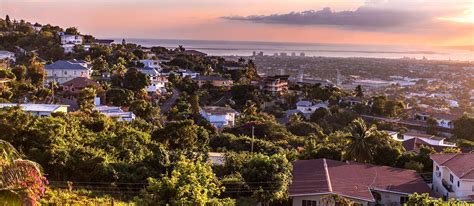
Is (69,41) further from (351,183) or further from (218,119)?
(351,183)

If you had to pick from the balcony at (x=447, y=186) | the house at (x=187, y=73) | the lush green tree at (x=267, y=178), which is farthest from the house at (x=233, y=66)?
the lush green tree at (x=267, y=178)

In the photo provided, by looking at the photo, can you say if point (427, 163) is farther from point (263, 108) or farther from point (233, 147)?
point (263, 108)

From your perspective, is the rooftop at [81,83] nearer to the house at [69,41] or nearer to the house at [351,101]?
the house at [69,41]

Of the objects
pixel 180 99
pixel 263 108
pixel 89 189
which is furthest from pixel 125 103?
pixel 89 189

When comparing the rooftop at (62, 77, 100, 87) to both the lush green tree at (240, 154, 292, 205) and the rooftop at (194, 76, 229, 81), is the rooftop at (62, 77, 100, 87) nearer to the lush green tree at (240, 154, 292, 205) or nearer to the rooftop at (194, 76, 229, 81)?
the rooftop at (194, 76, 229, 81)

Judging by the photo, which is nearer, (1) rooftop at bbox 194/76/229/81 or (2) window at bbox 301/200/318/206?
(2) window at bbox 301/200/318/206

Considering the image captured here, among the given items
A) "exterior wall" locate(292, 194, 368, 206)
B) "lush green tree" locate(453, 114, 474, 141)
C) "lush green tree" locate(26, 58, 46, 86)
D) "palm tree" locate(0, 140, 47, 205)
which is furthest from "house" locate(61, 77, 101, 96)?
"lush green tree" locate(453, 114, 474, 141)
